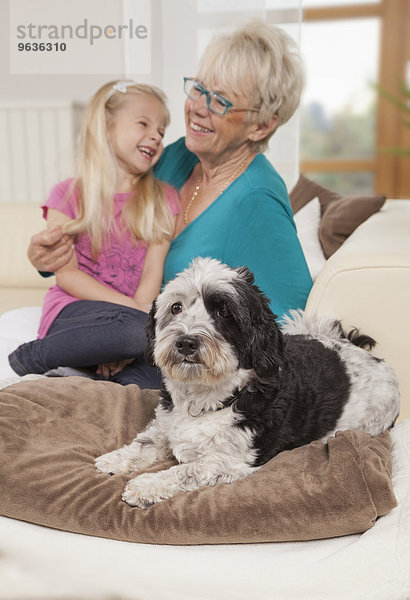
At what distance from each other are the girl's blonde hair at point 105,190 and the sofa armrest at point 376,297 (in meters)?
0.72

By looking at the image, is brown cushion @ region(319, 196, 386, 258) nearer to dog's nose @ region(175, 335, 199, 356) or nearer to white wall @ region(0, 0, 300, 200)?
white wall @ region(0, 0, 300, 200)

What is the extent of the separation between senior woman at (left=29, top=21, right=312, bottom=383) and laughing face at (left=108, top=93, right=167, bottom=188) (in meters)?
0.23

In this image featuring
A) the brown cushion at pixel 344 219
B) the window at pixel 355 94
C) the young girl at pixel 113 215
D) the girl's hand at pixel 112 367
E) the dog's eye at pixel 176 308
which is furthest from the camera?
the window at pixel 355 94

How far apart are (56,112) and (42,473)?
13.0 feet

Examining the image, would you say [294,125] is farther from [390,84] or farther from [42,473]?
[390,84]

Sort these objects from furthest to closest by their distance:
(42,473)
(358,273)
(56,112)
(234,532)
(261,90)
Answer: (56,112)
(261,90)
(358,273)
(42,473)
(234,532)

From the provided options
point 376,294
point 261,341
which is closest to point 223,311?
point 261,341

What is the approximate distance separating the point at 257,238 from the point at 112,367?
2.28 feet

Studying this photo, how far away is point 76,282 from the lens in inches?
90.3

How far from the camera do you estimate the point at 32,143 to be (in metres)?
5.06

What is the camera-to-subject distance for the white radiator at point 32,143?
189 inches

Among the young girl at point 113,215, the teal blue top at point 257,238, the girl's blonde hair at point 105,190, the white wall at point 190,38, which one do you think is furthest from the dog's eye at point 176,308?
the white wall at point 190,38

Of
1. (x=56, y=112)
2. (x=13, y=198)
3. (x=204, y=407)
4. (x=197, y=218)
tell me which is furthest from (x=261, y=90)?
(x=13, y=198)

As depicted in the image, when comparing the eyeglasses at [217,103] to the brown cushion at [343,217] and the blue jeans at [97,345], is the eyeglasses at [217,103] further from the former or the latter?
the brown cushion at [343,217]
